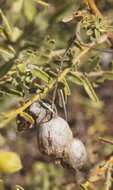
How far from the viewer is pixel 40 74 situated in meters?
1.97

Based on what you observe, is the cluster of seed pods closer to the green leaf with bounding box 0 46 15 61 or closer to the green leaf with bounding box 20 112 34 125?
the green leaf with bounding box 20 112 34 125

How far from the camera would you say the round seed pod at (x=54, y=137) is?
191cm

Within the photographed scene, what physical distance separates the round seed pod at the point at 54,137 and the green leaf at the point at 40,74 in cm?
13

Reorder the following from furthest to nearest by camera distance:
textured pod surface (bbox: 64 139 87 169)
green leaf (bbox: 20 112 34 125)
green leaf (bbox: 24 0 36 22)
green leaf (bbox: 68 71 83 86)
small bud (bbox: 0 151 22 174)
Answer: green leaf (bbox: 24 0 36 22) → green leaf (bbox: 68 71 83 86) → textured pod surface (bbox: 64 139 87 169) → green leaf (bbox: 20 112 34 125) → small bud (bbox: 0 151 22 174)

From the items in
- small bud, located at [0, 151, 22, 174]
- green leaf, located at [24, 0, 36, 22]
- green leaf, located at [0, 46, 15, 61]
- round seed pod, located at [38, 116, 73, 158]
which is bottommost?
small bud, located at [0, 151, 22, 174]

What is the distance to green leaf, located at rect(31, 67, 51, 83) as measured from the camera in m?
1.96

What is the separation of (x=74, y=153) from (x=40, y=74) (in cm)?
25

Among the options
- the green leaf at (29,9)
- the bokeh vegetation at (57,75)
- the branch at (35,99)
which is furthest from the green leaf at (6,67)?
the green leaf at (29,9)

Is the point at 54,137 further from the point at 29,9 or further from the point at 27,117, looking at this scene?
the point at 29,9

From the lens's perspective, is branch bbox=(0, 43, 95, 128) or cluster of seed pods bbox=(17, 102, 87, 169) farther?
cluster of seed pods bbox=(17, 102, 87, 169)

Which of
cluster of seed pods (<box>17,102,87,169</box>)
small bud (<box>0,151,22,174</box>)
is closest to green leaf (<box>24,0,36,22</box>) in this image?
cluster of seed pods (<box>17,102,87,169</box>)

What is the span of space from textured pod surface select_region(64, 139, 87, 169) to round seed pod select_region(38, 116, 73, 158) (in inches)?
0.7

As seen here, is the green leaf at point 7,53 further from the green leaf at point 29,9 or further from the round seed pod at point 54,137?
the green leaf at point 29,9

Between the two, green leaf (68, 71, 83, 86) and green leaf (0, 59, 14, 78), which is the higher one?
green leaf (0, 59, 14, 78)
